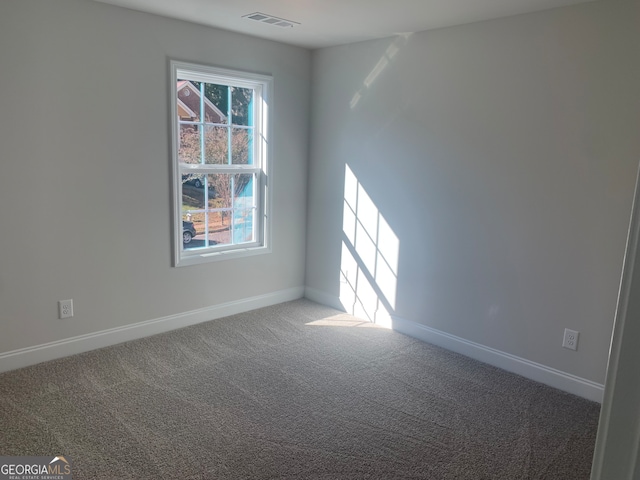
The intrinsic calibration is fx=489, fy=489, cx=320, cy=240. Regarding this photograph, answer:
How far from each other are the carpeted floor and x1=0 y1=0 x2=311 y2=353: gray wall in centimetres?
39

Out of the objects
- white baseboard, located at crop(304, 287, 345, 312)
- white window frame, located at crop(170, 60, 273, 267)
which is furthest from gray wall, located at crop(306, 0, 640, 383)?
white window frame, located at crop(170, 60, 273, 267)

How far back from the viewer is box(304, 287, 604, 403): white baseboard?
9.96 ft

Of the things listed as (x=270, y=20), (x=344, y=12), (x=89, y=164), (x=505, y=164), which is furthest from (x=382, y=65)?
(x=89, y=164)

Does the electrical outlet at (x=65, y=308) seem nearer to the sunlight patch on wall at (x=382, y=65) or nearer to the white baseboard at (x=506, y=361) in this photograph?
the white baseboard at (x=506, y=361)

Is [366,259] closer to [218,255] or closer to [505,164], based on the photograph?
[218,255]

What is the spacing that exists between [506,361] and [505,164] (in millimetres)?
1354

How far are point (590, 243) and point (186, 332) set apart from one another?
2928 mm

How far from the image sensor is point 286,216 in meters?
4.58

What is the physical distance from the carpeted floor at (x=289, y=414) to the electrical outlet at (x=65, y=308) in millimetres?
301

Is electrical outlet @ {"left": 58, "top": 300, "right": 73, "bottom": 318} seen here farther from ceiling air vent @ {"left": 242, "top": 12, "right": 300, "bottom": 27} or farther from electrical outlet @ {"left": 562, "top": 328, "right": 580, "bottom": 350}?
electrical outlet @ {"left": 562, "top": 328, "right": 580, "bottom": 350}

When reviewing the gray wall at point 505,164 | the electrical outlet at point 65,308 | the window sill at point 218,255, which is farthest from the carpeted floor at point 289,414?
the window sill at point 218,255

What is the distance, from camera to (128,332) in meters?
3.67

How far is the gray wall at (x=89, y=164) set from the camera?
9.82 feet

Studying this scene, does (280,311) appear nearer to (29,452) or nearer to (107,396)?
(107,396)
